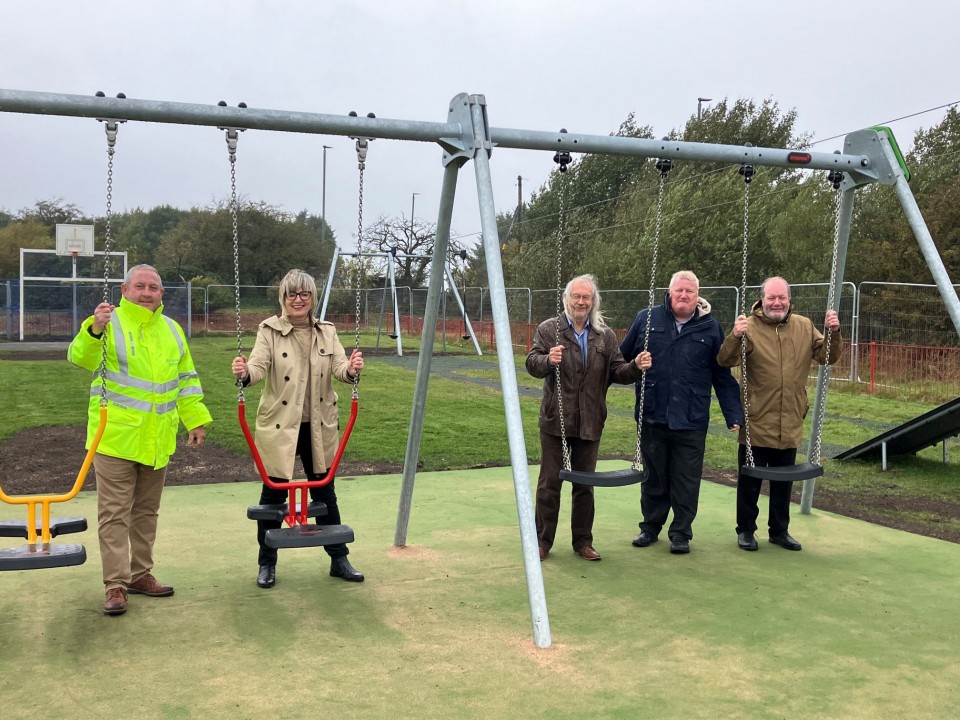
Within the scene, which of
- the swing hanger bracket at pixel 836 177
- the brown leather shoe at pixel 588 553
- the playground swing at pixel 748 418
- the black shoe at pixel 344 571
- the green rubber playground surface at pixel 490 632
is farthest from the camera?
the swing hanger bracket at pixel 836 177

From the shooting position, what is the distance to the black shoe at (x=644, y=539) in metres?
5.53

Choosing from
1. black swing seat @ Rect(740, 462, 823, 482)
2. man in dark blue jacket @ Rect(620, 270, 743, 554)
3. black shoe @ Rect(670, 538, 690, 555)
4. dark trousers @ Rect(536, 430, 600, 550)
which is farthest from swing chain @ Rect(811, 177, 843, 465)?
dark trousers @ Rect(536, 430, 600, 550)

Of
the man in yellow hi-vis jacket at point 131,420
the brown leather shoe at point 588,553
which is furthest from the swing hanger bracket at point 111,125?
the brown leather shoe at point 588,553

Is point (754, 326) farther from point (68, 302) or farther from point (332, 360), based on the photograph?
point (68, 302)

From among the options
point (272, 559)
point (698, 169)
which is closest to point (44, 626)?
point (272, 559)

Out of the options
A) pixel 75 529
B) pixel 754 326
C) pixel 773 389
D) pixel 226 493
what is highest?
pixel 754 326

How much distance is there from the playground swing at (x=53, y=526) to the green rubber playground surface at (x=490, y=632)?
0.38 metres

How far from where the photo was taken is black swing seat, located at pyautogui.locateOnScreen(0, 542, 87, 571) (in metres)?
3.52

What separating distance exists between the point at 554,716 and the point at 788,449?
2.91m

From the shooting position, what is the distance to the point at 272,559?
4656 mm

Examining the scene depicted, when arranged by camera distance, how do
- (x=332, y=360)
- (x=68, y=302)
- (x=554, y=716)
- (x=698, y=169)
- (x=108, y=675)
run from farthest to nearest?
(x=698, y=169), (x=68, y=302), (x=332, y=360), (x=108, y=675), (x=554, y=716)

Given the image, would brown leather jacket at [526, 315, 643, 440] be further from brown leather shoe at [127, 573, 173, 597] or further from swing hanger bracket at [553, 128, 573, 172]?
brown leather shoe at [127, 573, 173, 597]

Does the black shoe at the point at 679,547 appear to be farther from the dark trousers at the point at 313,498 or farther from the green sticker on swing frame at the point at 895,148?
the green sticker on swing frame at the point at 895,148

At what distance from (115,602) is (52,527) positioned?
0.48 meters
